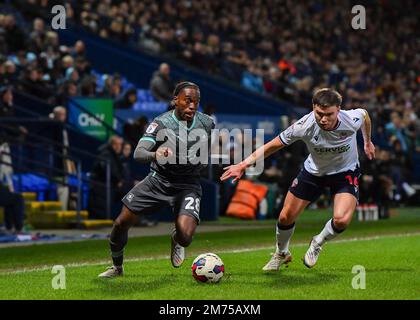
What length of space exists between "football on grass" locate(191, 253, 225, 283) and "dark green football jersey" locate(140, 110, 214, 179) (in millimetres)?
1026

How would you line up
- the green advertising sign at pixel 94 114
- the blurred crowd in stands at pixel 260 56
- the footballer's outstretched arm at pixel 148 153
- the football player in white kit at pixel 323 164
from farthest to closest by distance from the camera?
1. the blurred crowd in stands at pixel 260 56
2. the green advertising sign at pixel 94 114
3. the football player in white kit at pixel 323 164
4. the footballer's outstretched arm at pixel 148 153

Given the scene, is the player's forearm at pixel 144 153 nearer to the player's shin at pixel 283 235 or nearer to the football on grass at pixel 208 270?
the football on grass at pixel 208 270

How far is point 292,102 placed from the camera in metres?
31.2

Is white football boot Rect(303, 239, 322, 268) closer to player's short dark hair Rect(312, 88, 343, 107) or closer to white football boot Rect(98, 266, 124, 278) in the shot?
player's short dark hair Rect(312, 88, 343, 107)

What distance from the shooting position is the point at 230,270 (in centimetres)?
1221

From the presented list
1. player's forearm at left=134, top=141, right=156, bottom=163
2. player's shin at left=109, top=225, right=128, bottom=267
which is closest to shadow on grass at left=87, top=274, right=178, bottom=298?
player's shin at left=109, top=225, right=128, bottom=267

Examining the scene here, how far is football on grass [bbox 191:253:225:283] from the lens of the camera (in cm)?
1069

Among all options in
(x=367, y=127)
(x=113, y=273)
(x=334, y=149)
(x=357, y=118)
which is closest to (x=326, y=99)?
(x=334, y=149)

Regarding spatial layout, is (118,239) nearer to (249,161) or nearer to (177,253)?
(177,253)

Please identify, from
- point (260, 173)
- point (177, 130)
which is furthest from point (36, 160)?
point (177, 130)

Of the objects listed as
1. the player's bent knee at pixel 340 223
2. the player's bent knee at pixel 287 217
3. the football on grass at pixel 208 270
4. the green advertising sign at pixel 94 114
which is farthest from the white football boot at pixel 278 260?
the green advertising sign at pixel 94 114

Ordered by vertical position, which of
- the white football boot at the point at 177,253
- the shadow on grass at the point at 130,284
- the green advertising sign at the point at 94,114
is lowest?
the shadow on grass at the point at 130,284

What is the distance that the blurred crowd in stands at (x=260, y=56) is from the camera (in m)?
23.4

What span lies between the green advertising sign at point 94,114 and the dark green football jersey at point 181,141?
1163 centimetres
